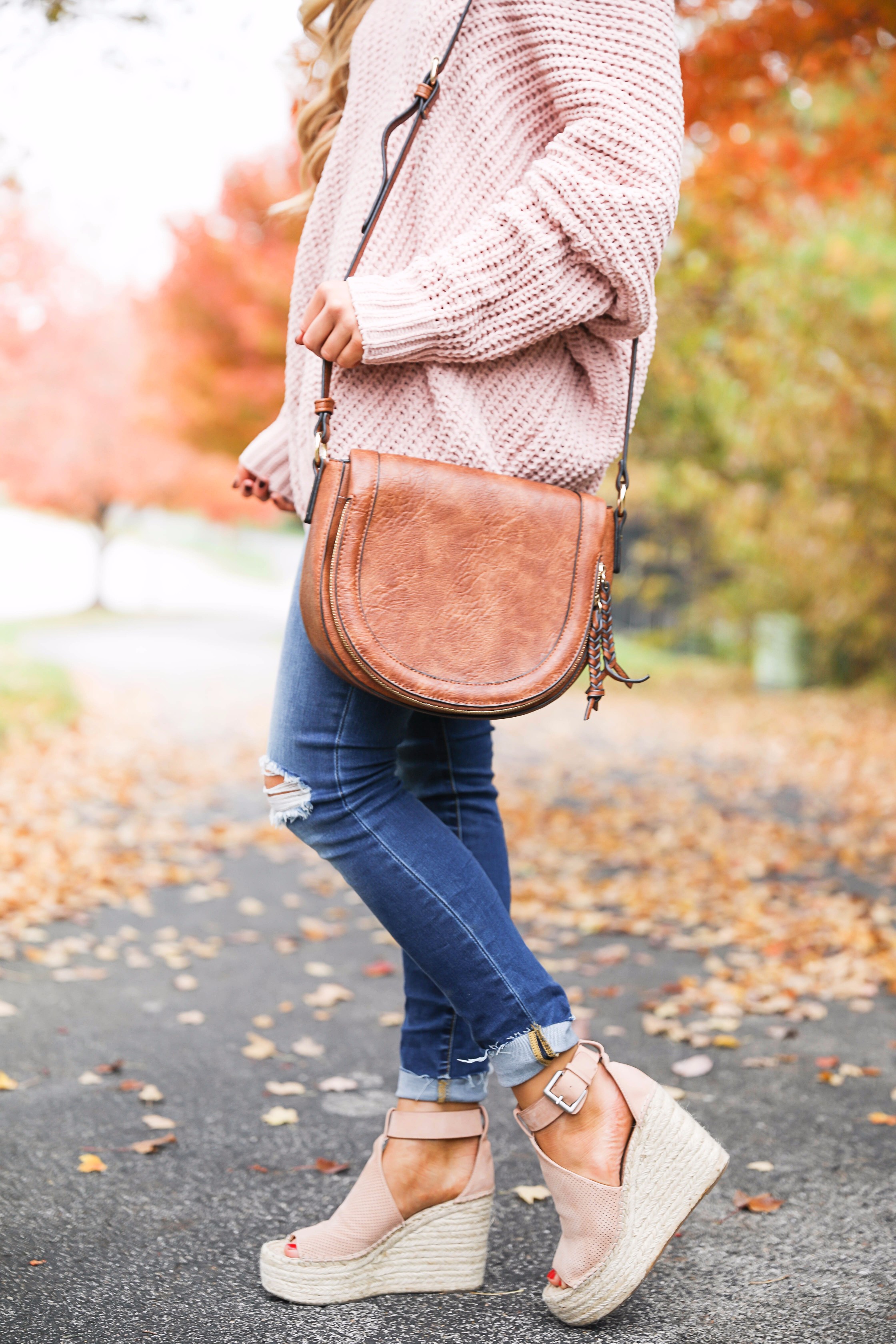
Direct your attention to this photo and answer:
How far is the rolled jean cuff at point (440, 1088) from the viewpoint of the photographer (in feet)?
5.01

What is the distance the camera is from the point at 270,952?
3.33 metres

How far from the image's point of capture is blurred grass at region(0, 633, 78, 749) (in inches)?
315

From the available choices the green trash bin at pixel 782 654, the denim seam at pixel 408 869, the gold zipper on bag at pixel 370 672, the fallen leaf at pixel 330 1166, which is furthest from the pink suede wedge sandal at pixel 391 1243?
the green trash bin at pixel 782 654

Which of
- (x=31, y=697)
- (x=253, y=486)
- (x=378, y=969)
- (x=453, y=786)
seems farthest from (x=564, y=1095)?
(x=31, y=697)

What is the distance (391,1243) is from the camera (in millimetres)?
1499

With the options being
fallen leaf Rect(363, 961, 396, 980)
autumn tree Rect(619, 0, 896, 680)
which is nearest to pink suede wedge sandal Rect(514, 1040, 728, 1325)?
fallen leaf Rect(363, 961, 396, 980)

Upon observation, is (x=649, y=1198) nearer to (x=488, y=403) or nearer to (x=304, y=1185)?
(x=304, y=1185)

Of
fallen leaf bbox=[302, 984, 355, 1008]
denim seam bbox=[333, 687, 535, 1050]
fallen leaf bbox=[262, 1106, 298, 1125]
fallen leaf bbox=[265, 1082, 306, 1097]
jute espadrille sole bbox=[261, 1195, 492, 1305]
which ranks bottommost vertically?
fallen leaf bbox=[302, 984, 355, 1008]

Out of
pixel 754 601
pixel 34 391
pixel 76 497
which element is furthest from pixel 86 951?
pixel 76 497

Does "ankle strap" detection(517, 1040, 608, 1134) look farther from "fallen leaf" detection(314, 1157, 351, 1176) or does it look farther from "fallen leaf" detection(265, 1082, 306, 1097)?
"fallen leaf" detection(265, 1082, 306, 1097)

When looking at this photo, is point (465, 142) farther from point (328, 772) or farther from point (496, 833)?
point (496, 833)

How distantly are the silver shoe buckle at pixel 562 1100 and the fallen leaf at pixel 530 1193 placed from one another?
0.51 m

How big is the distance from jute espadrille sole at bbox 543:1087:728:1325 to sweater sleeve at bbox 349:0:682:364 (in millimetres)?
974

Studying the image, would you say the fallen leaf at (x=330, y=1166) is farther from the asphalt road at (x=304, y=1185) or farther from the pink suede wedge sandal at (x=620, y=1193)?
the pink suede wedge sandal at (x=620, y=1193)
